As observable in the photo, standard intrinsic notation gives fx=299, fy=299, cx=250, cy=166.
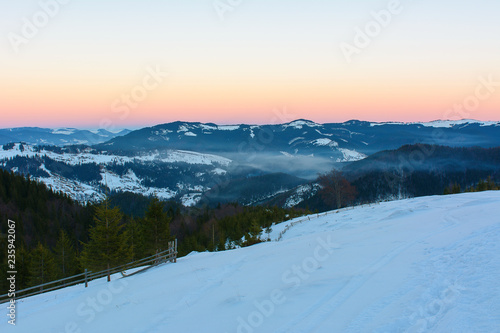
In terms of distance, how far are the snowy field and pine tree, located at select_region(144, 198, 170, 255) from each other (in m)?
17.3

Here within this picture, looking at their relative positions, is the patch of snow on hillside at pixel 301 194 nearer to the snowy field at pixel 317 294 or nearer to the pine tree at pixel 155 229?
the pine tree at pixel 155 229

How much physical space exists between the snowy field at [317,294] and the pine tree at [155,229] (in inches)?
682

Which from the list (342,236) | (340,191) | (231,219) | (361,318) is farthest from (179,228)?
(361,318)

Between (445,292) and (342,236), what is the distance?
41.0ft

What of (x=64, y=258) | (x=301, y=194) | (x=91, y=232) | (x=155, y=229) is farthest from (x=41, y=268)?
(x=301, y=194)

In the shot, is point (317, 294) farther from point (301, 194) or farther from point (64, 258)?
point (301, 194)

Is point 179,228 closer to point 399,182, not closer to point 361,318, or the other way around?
point 361,318

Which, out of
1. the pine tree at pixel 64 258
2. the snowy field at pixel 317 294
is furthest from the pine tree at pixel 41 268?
the snowy field at pixel 317 294

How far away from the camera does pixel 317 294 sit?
11.2 metres

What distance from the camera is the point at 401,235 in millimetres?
19500

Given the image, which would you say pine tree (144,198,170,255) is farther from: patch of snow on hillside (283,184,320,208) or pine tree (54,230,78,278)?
patch of snow on hillside (283,184,320,208)

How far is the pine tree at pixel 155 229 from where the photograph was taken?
35.7 meters

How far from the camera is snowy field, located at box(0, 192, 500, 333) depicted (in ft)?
28.8

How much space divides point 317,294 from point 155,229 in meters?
28.3
